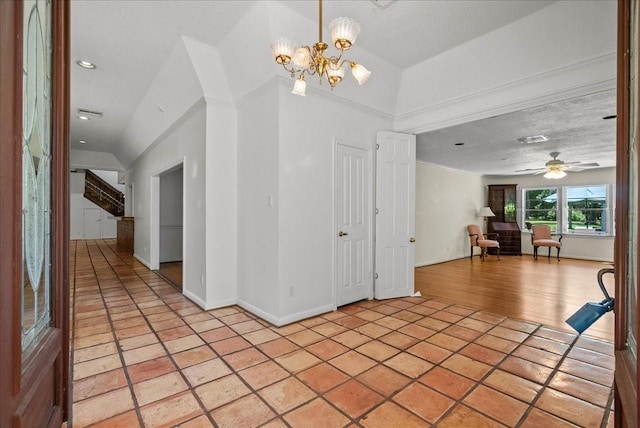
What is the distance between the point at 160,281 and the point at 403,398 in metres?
4.59

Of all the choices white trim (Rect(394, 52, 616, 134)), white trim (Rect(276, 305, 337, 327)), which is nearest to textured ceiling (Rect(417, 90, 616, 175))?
white trim (Rect(394, 52, 616, 134))

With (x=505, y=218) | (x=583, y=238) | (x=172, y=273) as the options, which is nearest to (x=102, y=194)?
(x=172, y=273)

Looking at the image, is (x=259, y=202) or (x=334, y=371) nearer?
(x=334, y=371)

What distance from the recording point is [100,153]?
901 cm

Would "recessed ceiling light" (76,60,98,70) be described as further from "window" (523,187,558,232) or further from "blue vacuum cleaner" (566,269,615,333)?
"window" (523,187,558,232)

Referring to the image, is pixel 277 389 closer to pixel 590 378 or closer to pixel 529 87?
pixel 590 378

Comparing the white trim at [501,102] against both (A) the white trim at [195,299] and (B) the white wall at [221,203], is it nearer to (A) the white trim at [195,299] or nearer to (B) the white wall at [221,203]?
(B) the white wall at [221,203]

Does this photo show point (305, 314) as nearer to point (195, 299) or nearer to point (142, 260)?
point (195, 299)

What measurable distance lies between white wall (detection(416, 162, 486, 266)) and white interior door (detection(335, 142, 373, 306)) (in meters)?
3.56

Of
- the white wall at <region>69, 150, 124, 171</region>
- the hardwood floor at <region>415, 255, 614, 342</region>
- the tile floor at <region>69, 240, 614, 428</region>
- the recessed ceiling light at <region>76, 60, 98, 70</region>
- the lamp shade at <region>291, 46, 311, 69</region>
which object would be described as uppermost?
the recessed ceiling light at <region>76, 60, 98, 70</region>

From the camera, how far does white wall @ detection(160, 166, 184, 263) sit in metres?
7.12

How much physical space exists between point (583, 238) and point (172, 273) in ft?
34.8

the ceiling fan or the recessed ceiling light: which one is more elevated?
the recessed ceiling light

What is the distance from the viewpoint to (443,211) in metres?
8.12
